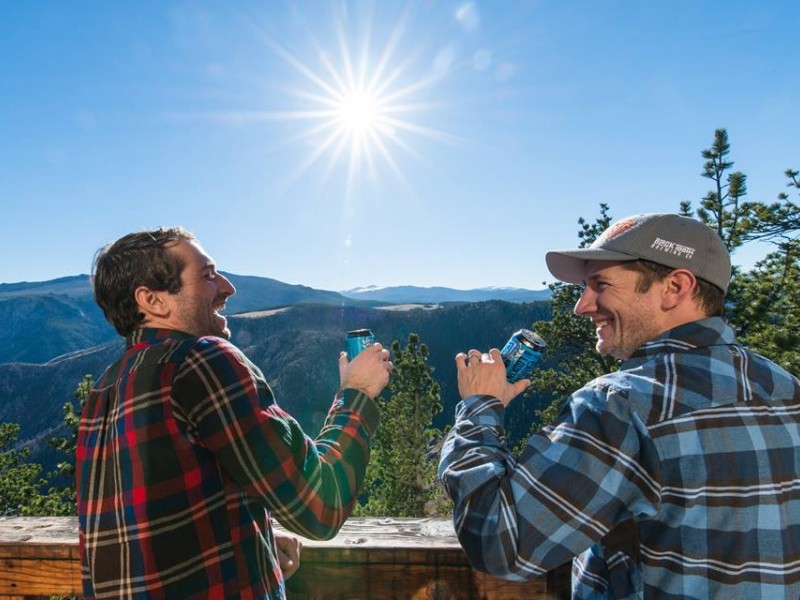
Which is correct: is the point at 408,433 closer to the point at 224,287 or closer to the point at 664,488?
the point at 224,287

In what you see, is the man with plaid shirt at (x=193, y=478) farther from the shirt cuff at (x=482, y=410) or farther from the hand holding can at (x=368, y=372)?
the shirt cuff at (x=482, y=410)

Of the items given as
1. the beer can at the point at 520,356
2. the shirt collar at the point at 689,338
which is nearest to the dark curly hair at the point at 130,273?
the beer can at the point at 520,356

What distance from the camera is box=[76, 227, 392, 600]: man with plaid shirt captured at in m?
1.54

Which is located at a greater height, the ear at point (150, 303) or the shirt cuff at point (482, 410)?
the ear at point (150, 303)

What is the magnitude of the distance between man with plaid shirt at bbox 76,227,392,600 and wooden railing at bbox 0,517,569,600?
0.28m

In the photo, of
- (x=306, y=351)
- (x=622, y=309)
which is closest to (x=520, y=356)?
(x=622, y=309)

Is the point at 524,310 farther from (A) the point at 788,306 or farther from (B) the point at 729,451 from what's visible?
(B) the point at 729,451

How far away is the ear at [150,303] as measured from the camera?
1875 millimetres

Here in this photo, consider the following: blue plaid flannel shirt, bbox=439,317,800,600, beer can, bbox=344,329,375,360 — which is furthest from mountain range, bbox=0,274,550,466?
blue plaid flannel shirt, bbox=439,317,800,600

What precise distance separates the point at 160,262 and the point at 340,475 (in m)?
0.93

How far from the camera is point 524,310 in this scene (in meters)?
160

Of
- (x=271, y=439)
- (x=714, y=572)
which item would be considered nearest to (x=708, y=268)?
(x=714, y=572)

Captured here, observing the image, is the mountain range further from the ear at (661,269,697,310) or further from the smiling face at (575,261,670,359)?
the ear at (661,269,697,310)

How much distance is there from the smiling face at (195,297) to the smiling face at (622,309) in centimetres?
124
